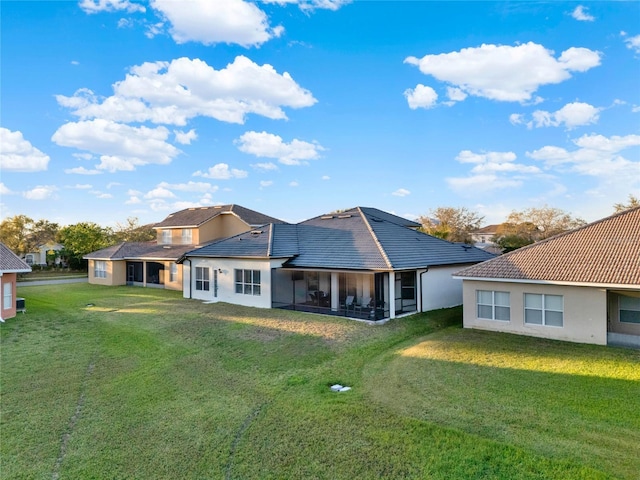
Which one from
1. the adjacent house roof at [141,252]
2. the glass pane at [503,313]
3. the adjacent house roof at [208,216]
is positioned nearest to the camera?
the glass pane at [503,313]

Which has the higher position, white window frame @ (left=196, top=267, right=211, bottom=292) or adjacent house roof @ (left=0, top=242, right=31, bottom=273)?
adjacent house roof @ (left=0, top=242, right=31, bottom=273)

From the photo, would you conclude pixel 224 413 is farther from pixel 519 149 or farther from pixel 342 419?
pixel 519 149

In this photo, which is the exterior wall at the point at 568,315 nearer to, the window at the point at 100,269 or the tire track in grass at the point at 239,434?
the tire track in grass at the point at 239,434

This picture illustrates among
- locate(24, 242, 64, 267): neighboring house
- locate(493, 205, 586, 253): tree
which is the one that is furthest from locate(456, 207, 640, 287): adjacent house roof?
locate(24, 242, 64, 267): neighboring house

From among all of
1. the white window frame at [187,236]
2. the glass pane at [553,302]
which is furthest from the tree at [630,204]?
Result: the white window frame at [187,236]

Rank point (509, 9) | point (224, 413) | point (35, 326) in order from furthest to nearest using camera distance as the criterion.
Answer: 1. point (509, 9)
2. point (35, 326)
3. point (224, 413)

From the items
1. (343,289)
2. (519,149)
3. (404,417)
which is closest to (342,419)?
(404,417)

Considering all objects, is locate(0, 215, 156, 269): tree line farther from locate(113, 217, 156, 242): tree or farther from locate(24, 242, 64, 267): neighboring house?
locate(113, 217, 156, 242): tree
